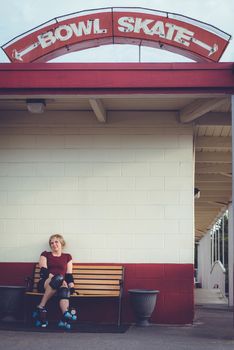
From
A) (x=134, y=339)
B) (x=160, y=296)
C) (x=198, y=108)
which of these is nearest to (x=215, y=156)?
(x=198, y=108)

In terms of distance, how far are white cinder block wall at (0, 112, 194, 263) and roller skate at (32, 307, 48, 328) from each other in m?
1.20

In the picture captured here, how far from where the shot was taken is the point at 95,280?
35.2ft

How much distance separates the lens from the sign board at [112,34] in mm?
9914

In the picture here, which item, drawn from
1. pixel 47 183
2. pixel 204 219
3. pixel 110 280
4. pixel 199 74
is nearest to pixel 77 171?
pixel 47 183

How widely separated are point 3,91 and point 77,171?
2.09 meters

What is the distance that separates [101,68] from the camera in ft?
31.4

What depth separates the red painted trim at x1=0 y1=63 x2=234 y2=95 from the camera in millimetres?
9539

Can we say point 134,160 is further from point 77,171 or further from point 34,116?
point 34,116

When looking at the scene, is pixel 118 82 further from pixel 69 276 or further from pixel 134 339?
pixel 134 339

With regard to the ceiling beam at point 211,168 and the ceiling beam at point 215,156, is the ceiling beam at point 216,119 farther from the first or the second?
the ceiling beam at point 211,168

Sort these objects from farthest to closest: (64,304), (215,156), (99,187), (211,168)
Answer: (211,168) → (215,156) → (99,187) → (64,304)

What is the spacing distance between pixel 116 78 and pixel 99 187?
221 centimetres

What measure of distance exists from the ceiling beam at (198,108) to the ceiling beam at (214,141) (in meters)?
2.14

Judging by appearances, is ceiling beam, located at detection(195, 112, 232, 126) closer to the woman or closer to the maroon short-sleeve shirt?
the woman
